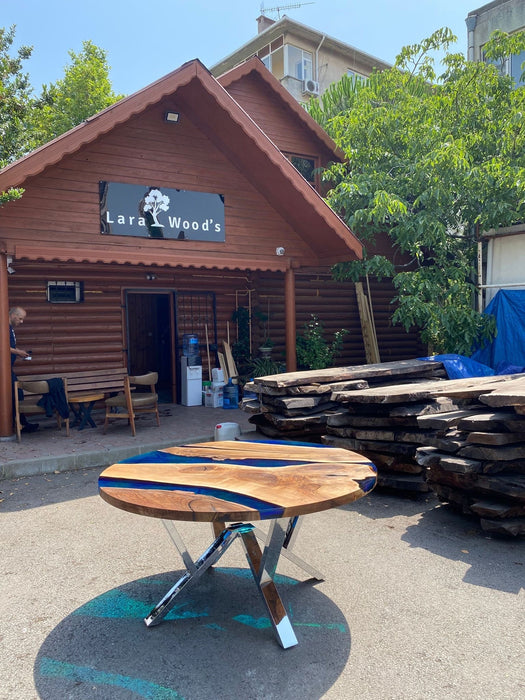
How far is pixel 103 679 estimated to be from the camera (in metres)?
2.67

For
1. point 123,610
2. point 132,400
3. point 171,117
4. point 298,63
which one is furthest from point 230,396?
point 298,63

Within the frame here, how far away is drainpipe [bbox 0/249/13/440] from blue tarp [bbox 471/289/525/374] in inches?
326

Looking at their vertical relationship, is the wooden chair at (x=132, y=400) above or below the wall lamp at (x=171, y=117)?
below

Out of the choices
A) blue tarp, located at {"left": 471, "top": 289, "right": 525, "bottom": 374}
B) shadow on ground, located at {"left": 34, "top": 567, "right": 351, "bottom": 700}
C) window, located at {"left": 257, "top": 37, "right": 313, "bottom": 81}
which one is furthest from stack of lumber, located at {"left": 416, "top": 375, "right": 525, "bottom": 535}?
window, located at {"left": 257, "top": 37, "right": 313, "bottom": 81}

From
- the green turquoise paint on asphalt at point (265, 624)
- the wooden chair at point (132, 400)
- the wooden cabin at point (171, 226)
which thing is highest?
the wooden cabin at point (171, 226)

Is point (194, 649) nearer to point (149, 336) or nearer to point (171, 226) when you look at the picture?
point (171, 226)

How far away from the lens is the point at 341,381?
6.86 m

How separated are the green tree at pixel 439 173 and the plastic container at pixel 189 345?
11.1 feet

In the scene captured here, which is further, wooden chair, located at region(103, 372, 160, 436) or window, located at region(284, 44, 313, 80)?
window, located at region(284, 44, 313, 80)

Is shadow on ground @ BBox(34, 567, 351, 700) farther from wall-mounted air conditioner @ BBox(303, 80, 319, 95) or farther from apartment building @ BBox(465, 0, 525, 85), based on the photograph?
wall-mounted air conditioner @ BBox(303, 80, 319, 95)

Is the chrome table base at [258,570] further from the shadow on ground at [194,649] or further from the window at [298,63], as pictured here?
the window at [298,63]

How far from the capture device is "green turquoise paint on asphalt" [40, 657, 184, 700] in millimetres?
2550

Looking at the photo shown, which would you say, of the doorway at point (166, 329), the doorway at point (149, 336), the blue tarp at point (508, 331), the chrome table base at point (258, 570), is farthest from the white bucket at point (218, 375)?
the chrome table base at point (258, 570)

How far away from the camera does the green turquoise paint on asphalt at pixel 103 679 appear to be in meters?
2.55
